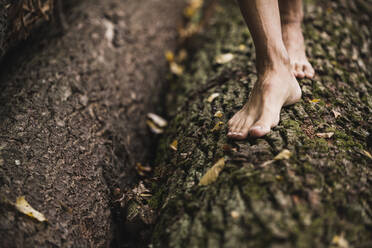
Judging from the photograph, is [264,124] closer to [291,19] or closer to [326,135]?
[326,135]

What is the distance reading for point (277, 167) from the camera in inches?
49.2

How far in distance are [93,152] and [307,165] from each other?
1.18m

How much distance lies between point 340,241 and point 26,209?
1285 millimetres

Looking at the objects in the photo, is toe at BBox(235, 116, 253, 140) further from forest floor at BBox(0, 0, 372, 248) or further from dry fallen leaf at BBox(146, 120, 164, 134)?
dry fallen leaf at BBox(146, 120, 164, 134)

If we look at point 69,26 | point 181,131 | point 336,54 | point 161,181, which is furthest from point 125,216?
point 336,54

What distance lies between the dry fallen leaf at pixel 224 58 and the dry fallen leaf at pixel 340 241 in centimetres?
161

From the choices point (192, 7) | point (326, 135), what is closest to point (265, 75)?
point (326, 135)

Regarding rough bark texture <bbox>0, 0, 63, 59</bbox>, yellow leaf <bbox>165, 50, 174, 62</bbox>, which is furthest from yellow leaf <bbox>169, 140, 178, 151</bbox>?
yellow leaf <bbox>165, 50, 174, 62</bbox>

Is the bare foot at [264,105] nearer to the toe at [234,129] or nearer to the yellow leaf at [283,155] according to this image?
the toe at [234,129]

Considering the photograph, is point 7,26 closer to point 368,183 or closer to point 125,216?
point 125,216

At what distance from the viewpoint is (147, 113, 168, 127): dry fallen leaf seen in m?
2.28

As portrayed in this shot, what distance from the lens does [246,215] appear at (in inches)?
43.8

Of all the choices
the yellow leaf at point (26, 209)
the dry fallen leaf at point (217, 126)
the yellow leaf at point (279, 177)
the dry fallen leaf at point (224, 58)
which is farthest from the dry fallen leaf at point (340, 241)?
the dry fallen leaf at point (224, 58)

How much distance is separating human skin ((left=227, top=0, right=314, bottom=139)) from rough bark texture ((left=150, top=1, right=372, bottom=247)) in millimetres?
69
